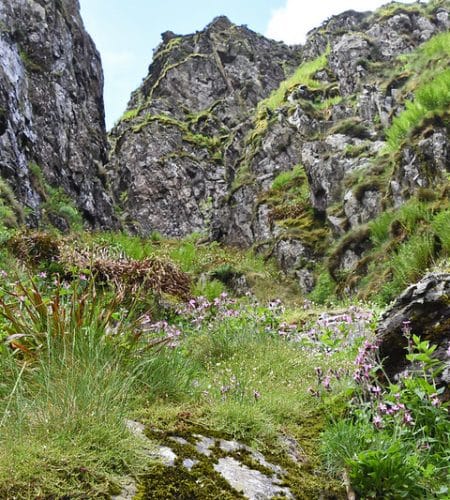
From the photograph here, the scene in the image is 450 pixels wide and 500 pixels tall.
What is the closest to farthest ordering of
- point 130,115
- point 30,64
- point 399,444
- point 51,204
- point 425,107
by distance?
point 399,444
point 425,107
point 51,204
point 30,64
point 130,115

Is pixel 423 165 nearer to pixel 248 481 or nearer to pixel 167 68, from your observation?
pixel 248 481

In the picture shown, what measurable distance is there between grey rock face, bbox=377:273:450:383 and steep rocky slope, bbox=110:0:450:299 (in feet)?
12.9

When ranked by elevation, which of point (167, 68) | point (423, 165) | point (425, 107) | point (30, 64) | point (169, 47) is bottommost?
point (423, 165)

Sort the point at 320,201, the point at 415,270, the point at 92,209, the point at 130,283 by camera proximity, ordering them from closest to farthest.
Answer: the point at 415,270
the point at 130,283
the point at 320,201
the point at 92,209

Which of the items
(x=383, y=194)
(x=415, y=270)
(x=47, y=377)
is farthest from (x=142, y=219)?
(x=47, y=377)

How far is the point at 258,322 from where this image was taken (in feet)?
16.7

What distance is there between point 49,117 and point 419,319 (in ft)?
55.6

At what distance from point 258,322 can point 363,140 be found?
10.0 metres

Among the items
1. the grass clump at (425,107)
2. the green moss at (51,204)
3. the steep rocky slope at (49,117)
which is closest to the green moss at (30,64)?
the steep rocky slope at (49,117)

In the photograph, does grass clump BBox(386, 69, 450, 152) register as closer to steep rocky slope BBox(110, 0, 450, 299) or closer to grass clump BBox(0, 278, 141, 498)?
steep rocky slope BBox(110, 0, 450, 299)

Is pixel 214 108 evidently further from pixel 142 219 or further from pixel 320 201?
pixel 320 201

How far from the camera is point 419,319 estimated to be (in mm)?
2809

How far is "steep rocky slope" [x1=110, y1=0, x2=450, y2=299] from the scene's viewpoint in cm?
939

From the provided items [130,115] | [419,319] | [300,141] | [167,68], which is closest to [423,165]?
[419,319]
